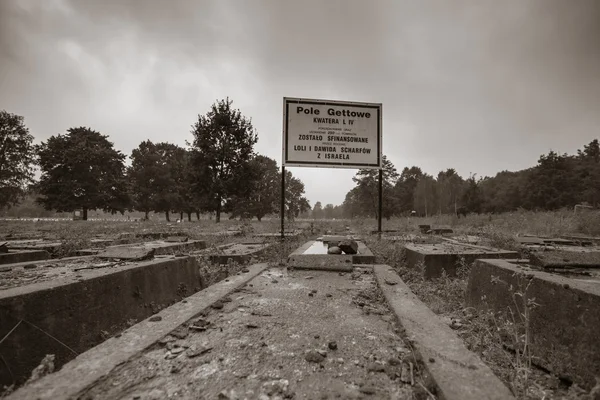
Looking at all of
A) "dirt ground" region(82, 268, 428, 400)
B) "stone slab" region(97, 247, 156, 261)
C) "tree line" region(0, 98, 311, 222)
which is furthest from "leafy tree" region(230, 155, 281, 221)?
"dirt ground" region(82, 268, 428, 400)

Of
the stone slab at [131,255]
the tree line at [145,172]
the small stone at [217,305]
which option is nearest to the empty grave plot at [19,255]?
the stone slab at [131,255]

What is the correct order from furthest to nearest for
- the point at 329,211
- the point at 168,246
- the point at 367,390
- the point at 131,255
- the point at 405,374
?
the point at 329,211 → the point at 168,246 → the point at 131,255 → the point at 405,374 → the point at 367,390

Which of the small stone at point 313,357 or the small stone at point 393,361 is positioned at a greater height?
the small stone at point 313,357

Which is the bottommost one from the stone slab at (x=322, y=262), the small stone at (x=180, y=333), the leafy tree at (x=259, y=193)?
the small stone at (x=180, y=333)

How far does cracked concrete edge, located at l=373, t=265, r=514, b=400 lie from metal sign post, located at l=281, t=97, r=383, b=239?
5.95m

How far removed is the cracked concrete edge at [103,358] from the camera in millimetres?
1116

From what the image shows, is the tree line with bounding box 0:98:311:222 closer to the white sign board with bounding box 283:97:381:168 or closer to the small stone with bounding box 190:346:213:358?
the white sign board with bounding box 283:97:381:168

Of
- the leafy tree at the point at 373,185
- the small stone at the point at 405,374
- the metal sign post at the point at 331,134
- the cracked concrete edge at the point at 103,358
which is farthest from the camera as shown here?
the leafy tree at the point at 373,185

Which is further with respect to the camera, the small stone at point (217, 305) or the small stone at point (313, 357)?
the small stone at point (217, 305)

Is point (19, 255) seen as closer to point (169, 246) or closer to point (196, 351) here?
point (169, 246)

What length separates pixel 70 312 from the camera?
2064 mm

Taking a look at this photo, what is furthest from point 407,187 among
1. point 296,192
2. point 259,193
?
point 259,193

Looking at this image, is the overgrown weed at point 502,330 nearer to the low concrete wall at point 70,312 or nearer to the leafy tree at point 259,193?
the low concrete wall at point 70,312

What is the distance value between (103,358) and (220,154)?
2282 cm
